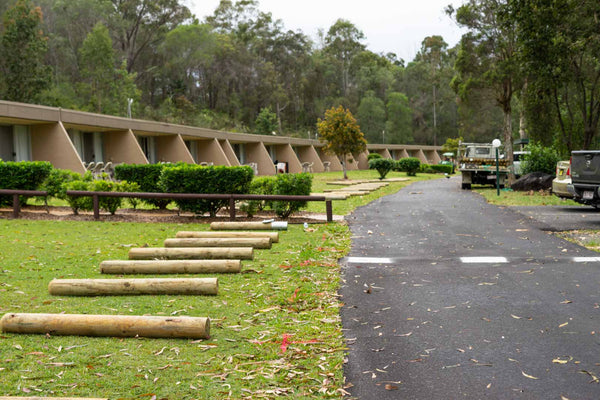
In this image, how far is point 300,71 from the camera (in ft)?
274

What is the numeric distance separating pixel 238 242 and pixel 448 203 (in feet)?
35.8

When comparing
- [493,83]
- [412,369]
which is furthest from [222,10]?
[412,369]

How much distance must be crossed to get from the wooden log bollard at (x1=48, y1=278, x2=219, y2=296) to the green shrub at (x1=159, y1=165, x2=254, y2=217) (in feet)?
23.2

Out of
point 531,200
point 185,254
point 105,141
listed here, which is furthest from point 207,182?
point 105,141

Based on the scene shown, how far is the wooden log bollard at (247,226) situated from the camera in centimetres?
1123

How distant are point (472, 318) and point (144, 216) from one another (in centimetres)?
989

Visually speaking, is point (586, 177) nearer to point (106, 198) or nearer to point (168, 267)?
point (168, 267)

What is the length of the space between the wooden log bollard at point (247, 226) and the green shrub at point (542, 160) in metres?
16.4

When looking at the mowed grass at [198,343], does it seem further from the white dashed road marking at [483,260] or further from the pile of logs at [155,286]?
the white dashed road marking at [483,260]

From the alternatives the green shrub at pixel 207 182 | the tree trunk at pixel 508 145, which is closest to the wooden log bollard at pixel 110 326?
the green shrub at pixel 207 182

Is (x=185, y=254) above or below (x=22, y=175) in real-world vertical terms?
below

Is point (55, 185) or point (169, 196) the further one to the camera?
point (55, 185)

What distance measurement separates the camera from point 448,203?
18.0 m

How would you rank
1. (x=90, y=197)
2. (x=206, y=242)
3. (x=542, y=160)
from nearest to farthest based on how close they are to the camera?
(x=206, y=242), (x=90, y=197), (x=542, y=160)
